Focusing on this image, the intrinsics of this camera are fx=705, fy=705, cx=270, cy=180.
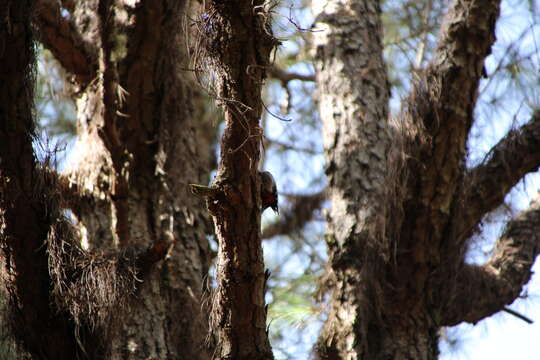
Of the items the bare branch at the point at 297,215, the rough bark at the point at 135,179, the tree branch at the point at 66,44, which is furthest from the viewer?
the bare branch at the point at 297,215

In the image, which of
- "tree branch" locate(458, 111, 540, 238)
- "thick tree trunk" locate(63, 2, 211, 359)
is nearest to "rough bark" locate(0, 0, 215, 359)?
"thick tree trunk" locate(63, 2, 211, 359)

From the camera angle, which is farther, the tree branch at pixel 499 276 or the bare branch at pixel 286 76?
the bare branch at pixel 286 76

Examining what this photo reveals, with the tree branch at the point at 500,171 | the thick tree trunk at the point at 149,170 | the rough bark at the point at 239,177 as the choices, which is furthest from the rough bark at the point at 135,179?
the tree branch at the point at 500,171

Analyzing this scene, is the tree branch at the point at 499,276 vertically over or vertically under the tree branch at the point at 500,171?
under

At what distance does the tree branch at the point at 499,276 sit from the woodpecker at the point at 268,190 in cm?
93

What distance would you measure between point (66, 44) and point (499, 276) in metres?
1.79

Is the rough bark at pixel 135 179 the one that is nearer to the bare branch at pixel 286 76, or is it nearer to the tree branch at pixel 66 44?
the tree branch at pixel 66 44

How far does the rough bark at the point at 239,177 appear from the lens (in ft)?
4.84

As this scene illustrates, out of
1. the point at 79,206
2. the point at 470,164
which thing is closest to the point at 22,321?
the point at 79,206

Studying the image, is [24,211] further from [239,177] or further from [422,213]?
[422,213]

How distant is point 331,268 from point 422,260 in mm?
320

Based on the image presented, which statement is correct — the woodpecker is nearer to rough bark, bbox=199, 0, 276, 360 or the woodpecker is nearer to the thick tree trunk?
rough bark, bbox=199, 0, 276, 360

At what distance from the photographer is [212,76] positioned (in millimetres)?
1547

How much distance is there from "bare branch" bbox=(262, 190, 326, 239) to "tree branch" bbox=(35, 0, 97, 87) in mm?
1495
